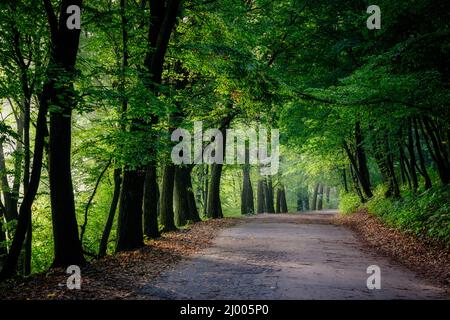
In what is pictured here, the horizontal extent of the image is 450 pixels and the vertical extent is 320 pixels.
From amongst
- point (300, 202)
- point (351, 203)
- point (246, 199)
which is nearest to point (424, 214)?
point (351, 203)

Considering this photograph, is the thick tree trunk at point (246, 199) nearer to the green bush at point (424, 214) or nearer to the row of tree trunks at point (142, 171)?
the green bush at point (424, 214)

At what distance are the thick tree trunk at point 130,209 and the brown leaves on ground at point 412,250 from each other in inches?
291

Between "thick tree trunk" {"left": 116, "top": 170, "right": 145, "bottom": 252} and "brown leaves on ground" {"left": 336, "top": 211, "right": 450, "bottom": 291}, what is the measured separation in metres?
7.40

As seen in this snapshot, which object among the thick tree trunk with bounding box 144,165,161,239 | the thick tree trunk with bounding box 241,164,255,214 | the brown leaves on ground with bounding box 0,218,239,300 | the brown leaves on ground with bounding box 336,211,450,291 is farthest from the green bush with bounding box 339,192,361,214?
the brown leaves on ground with bounding box 0,218,239,300

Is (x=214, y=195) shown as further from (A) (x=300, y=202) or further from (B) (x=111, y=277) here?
(A) (x=300, y=202)

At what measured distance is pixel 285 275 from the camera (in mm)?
8727

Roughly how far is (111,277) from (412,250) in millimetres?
8051

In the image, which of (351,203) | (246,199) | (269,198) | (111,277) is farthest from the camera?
(269,198)

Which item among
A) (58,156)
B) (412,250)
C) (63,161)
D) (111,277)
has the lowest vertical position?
(111,277)

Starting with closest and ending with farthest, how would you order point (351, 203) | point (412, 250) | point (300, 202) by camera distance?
1. point (412, 250)
2. point (351, 203)
3. point (300, 202)

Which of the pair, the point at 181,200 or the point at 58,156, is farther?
the point at 181,200

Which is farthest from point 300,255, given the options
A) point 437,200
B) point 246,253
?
point 437,200

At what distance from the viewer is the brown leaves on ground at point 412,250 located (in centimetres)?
891

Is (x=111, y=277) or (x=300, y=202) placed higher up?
(x=111, y=277)
